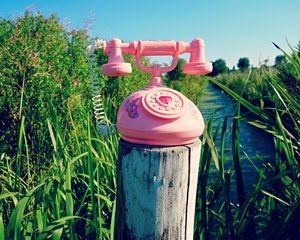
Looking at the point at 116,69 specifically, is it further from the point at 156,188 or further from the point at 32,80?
the point at 32,80

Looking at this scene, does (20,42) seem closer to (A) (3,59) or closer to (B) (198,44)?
(A) (3,59)

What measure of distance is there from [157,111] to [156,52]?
289 mm

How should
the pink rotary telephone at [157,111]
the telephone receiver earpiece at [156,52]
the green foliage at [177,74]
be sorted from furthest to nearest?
the green foliage at [177,74]
the telephone receiver earpiece at [156,52]
the pink rotary telephone at [157,111]

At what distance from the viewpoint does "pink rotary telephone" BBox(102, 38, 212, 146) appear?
0.93m

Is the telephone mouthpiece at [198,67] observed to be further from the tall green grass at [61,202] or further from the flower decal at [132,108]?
the tall green grass at [61,202]

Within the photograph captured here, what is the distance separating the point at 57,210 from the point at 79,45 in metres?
2.51

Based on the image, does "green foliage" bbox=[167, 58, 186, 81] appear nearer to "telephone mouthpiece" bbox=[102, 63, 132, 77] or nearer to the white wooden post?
"telephone mouthpiece" bbox=[102, 63, 132, 77]

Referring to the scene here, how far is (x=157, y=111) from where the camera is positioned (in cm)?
94

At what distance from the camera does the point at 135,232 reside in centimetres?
102

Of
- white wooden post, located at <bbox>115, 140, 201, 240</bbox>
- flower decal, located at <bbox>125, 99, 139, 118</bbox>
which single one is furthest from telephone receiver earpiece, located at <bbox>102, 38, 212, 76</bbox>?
white wooden post, located at <bbox>115, 140, 201, 240</bbox>

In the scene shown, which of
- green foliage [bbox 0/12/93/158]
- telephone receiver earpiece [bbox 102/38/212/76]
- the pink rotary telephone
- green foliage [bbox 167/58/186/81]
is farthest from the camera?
green foliage [bbox 167/58/186/81]

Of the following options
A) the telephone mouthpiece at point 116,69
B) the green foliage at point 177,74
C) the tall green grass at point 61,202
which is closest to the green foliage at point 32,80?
the tall green grass at point 61,202

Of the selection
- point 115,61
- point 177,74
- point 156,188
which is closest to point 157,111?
point 156,188

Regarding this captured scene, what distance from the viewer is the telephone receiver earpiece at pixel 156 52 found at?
3.67 ft
